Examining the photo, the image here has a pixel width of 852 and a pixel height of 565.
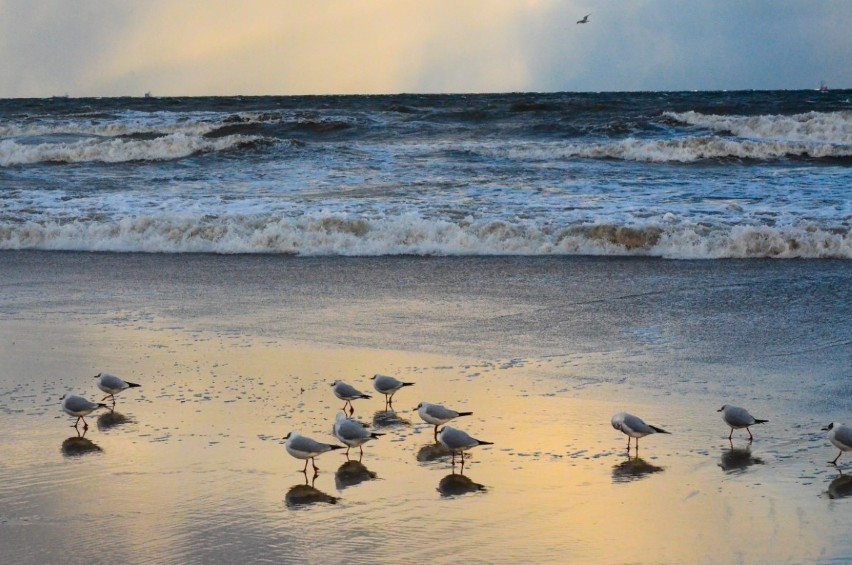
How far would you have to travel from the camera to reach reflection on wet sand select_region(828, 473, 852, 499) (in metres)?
4.80

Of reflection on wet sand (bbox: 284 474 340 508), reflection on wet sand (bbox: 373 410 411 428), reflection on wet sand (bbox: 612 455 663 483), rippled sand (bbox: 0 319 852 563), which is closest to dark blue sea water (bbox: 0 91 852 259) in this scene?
rippled sand (bbox: 0 319 852 563)

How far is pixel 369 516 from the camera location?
4633mm

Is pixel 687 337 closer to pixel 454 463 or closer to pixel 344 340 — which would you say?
pixel 344 340

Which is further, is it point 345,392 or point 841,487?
point 345,392

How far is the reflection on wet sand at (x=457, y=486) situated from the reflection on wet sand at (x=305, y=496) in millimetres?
493

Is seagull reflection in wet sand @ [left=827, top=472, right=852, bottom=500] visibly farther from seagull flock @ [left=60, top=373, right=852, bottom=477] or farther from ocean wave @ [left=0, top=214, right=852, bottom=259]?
Answer: ocean wave @ [left=0, top=214, right=852, bottom=259]

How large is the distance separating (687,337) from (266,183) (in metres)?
11.8

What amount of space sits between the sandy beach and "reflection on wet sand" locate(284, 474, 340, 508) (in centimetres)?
1

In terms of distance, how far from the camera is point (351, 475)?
17.2 feet

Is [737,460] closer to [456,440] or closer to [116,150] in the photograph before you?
[456,440]

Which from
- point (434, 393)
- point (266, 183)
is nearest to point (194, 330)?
point (434, 393)

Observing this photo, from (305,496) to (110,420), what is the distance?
176 cm

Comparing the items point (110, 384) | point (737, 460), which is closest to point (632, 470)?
point (737, 460)

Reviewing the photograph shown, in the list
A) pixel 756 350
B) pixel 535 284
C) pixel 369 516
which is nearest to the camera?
pixel 369 516
